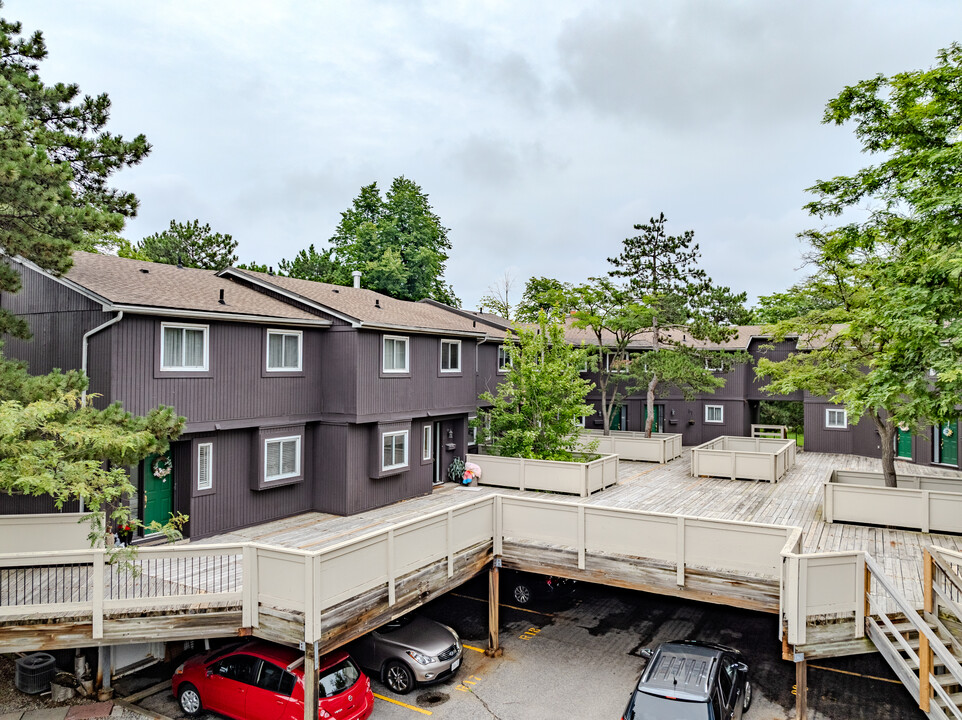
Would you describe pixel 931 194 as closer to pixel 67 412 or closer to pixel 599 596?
pixel 599 596

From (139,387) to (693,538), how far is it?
36.8 feet

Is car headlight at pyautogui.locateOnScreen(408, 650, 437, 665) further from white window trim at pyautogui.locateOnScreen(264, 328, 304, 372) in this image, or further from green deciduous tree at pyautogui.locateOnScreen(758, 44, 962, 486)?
green deciduous tree at pyautogui.locateOnScreen(758, 44, 962, 486)

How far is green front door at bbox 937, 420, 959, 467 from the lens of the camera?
76.2 ft

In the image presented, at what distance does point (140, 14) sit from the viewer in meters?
19.1

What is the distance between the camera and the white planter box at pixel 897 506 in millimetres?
13695

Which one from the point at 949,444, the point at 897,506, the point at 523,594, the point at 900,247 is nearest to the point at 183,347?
the point at 523,594

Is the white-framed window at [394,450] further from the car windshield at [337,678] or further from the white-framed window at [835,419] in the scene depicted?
the white-framed window at [835,419]

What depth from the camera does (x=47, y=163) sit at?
30.7ft

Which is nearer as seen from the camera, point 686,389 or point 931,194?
point 931,194

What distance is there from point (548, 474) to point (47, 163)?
49.7 ft

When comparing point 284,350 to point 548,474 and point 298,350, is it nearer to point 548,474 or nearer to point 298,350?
point 298,350

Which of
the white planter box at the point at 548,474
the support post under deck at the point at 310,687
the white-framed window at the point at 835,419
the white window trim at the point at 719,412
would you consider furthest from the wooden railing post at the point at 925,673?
the white window trim at the point at 719,412

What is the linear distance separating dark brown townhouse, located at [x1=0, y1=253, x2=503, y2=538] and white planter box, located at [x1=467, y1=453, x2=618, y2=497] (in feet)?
7.34

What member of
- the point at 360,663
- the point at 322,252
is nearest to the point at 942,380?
the point at 360,663
